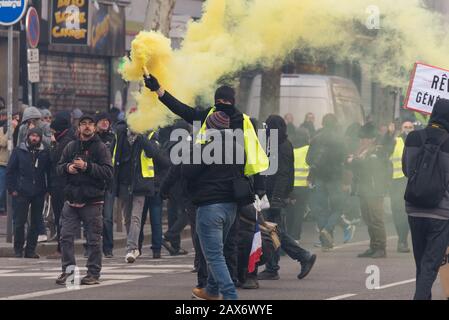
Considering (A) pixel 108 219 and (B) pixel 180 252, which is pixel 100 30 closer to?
(B) pixel 180 252

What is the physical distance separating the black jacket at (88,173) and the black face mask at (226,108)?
213cm

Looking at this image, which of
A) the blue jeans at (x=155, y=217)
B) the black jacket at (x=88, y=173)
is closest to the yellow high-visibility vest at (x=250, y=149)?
the black jacket at (x=88, y=173)

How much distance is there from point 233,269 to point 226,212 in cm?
119

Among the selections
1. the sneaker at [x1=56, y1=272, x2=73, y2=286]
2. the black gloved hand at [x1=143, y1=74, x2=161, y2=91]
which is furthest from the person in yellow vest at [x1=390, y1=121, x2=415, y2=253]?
the black gloved hand at [x1=143, y1=74, x2=161, y2=91]

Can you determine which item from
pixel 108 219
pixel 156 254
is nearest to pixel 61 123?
pixel 108 219

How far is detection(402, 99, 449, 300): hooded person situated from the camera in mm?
11047

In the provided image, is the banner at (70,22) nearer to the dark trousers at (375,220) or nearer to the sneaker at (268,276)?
the dark trousers at (375,220)

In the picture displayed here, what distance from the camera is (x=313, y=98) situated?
25.5 m

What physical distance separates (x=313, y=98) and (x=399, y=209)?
24.5ft

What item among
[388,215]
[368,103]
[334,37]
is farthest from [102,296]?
[368,103]

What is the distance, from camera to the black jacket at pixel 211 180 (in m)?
11.4

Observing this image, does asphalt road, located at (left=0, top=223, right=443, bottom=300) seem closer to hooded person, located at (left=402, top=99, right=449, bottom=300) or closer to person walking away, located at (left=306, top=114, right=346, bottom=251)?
person walking away, located at (left=306, top=114, right=346, bottom=251)
